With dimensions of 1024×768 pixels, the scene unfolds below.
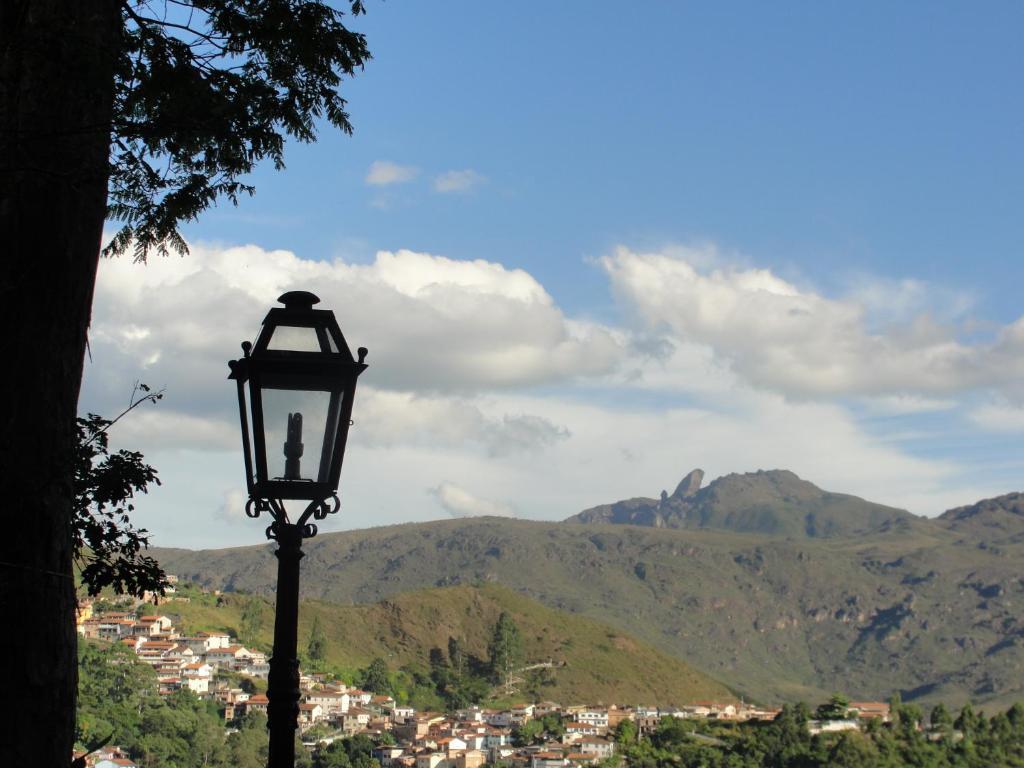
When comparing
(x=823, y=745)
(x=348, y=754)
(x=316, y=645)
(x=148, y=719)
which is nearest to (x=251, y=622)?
(x=316, y=645)

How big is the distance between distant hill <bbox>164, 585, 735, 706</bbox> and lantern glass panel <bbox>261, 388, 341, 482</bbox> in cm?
15632

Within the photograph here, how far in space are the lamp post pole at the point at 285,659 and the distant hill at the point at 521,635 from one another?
6153 inches

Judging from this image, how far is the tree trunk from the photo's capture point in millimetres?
5766

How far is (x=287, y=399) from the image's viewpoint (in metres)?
5.97

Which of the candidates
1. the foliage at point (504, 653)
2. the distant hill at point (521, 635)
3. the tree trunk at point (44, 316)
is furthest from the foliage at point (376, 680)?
the tree trunk at point (44, 316)

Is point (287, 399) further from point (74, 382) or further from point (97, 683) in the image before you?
point (97, 683)

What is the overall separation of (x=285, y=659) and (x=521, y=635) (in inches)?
6805

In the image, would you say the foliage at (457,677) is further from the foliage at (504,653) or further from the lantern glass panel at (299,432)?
the lantern glass panel at (299,432)

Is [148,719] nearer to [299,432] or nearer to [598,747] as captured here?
[598,747]

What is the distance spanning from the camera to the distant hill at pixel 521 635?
549ft

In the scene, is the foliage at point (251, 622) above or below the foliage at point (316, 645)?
above

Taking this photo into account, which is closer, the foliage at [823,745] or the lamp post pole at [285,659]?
the lamp post pole at [285,659]

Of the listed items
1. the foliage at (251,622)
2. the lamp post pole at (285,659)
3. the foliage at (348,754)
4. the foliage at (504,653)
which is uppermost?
the lamp post pole at (285,659)

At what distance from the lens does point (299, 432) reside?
5926mm
